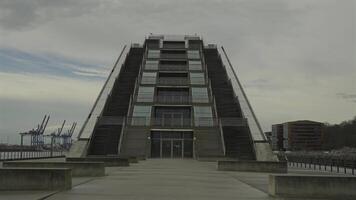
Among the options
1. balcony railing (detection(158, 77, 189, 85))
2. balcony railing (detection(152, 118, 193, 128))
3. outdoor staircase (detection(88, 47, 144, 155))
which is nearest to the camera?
outdoor staircase (detection(88, 47, 144, 155))

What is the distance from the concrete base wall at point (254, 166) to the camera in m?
29.1

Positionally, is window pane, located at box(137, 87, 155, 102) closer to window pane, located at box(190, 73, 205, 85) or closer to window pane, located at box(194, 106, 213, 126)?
window pane, located at box(190, 73, 205, 85)

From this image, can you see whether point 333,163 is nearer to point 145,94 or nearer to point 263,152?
point 263,152

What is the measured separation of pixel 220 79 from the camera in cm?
7631

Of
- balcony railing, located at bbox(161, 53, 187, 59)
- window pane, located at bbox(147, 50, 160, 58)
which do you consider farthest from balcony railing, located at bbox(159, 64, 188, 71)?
window pane, located at bbox(147, 50, 160, 58)

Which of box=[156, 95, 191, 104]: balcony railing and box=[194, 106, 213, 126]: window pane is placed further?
box=[156, 95, 191, 104]: balcony railing

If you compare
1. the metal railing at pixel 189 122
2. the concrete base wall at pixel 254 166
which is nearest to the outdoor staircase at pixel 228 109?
the metal railing at pixel 189 122

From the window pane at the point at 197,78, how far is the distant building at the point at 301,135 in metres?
71.9

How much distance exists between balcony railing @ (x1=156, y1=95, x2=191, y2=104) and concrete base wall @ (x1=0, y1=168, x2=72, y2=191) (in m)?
49.0

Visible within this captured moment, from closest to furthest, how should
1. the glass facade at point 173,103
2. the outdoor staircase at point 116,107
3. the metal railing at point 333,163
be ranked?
the metal railing at point 333,163
the outdoor staircase at point 116,107
the glass facade at point 173,103

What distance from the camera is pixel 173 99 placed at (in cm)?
6538

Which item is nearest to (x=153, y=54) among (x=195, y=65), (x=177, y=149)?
(x=195, y=65)

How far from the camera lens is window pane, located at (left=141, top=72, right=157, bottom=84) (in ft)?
233

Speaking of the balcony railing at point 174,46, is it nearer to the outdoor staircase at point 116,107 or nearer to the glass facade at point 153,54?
the glass facade at point 153,54
